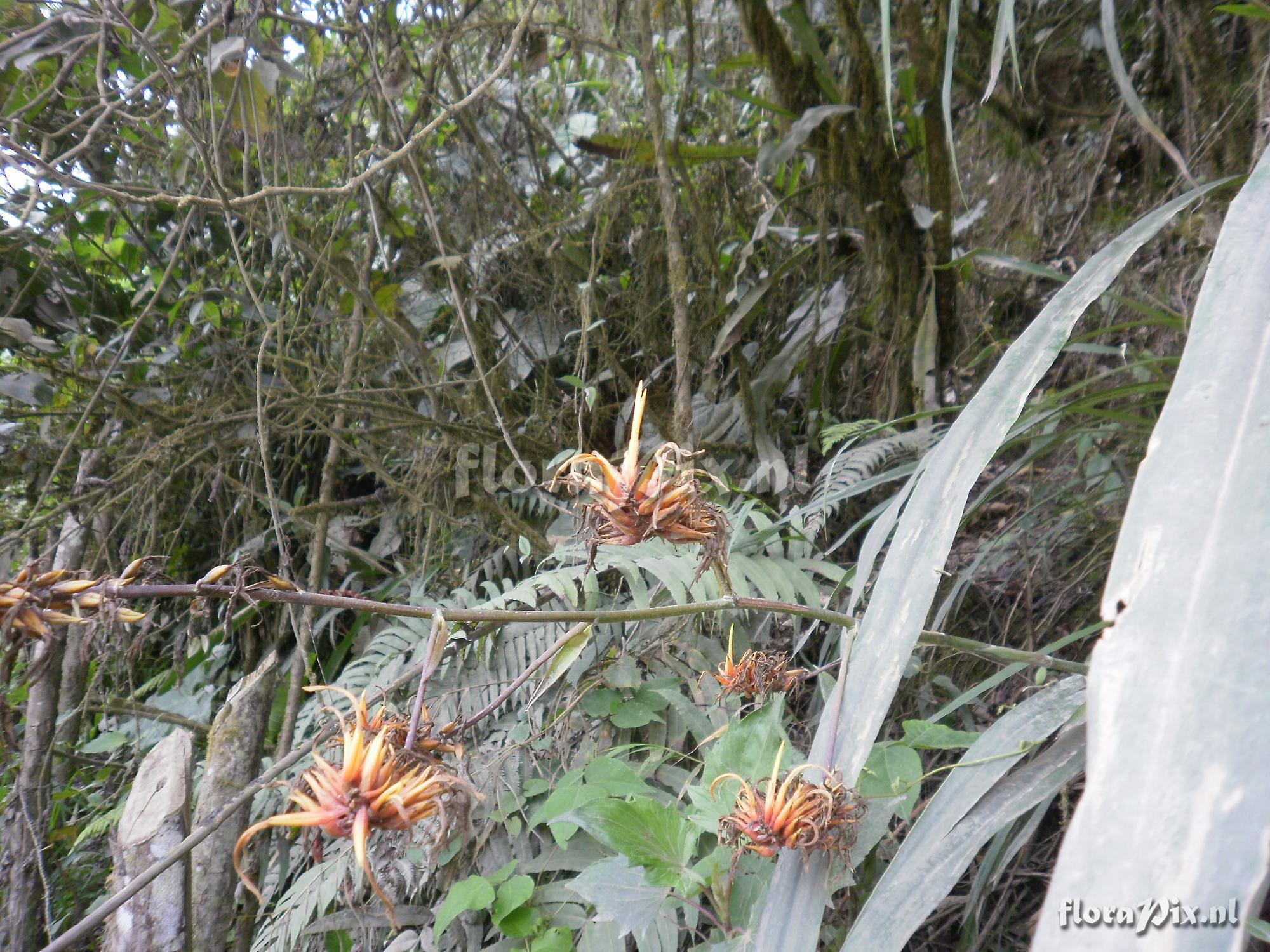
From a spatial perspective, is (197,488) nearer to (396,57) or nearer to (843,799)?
(396,57)

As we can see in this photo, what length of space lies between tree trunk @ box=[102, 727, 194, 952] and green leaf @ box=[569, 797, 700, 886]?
21.2 inches

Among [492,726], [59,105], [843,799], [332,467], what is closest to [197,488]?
[332,467]

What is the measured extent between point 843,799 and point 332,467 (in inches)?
60.7

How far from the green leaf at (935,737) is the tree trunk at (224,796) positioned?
2.63 feet

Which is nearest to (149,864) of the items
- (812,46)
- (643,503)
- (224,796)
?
(224,796)

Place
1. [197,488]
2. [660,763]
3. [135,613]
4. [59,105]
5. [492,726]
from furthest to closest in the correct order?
[197,488]
[59,105]
[492,726]
[660,763]
[135,613]

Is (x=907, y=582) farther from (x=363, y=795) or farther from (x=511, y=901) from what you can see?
(x=511, y=901)

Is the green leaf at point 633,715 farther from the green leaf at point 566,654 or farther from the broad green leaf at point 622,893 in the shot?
the green leaf at point 566,654

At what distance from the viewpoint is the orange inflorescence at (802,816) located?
47 centimetres

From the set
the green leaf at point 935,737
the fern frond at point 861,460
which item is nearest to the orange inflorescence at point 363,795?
the green leaf at point 935,737

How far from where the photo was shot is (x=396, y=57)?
4.88 ft

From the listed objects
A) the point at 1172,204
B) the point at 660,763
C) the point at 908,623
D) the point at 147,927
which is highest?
the point at 1172,204

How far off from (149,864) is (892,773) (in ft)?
2.62

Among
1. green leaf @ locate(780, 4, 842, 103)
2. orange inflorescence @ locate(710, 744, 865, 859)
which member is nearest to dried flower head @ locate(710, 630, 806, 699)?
orange inflorescence @ locate(710, 744, 865, 859)
